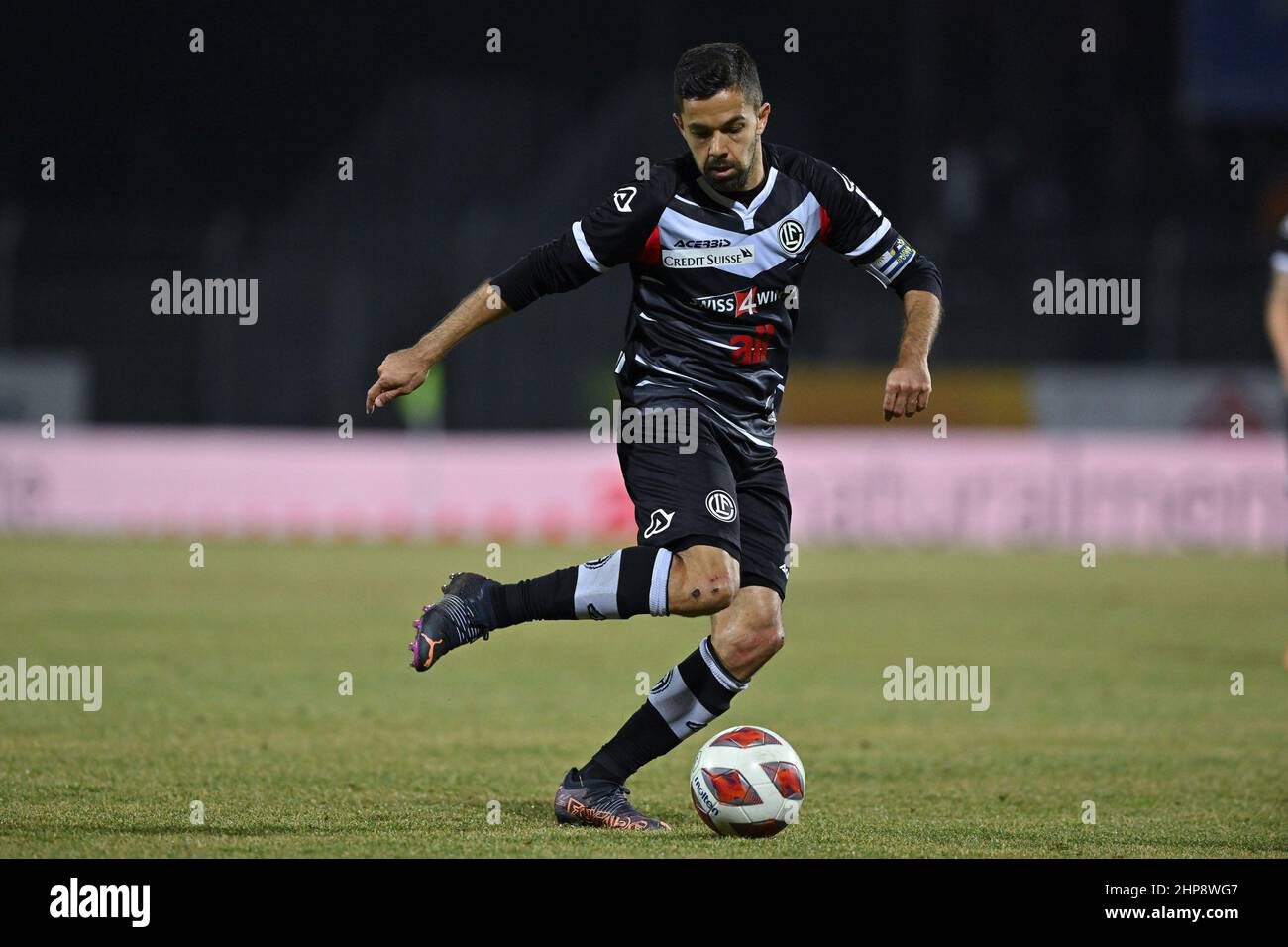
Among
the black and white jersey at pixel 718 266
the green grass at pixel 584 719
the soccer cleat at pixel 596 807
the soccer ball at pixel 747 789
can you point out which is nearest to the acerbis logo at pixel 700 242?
the black and white jersey at pixel 718 266

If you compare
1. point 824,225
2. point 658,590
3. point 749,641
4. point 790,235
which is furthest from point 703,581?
point 824,225

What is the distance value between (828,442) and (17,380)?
10175 mm

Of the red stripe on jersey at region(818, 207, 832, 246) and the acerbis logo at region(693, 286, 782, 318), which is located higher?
the red stripe on jersey at region(818, 207, 832, 246)

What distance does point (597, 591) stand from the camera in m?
5.90

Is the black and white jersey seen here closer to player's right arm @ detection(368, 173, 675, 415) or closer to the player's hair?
player's right arm @ detection(368, 173, 675, 415)

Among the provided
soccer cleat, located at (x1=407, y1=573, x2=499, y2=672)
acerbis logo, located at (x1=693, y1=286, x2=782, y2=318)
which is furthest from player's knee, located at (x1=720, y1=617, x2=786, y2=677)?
acerbis logo, located at (x1=693, y1=286, x2=782, y2=318)

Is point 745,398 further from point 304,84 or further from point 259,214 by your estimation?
point 304,84

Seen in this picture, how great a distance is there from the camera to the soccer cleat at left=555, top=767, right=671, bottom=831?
240 inches

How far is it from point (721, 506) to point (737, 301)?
742mm

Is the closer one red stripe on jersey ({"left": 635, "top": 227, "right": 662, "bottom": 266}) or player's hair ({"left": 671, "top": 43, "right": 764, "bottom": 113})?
player's hair ({"left": 671, "top": 43, "right": 764, "bottom": 113})

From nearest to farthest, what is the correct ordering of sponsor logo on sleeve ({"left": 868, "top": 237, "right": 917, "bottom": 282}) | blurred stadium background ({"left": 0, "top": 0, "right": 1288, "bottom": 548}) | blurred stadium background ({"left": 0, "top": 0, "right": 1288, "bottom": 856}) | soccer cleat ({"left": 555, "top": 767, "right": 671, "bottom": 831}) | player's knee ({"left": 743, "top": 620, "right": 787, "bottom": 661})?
soccer cleat ({"left": 555, "top": 767, "right": 671, "bottom": 831}), player's knee ({"left": 743, "top": 620, "right": 787, "bottom": 661}), sponsor logo on sleeve ({"left": 868, "top": 237, "right": 917, "bottom": 282}), blurred stadium background ({"left": 0, "top": 0, "right": 1288, "bottom": 856}), blurred stadium background ({"left": 0, "top": 0, "right": 1288, "bottom": 548})

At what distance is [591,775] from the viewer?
6.30 m

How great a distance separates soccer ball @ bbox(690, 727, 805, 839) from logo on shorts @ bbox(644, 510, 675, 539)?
0.79m
